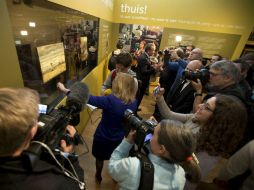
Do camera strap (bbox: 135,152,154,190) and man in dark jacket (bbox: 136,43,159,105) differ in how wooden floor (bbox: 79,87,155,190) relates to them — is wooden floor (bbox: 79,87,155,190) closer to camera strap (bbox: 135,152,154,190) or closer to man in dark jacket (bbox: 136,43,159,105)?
man in dark jacket (bbox: 136,43,159,105)

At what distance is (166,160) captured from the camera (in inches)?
32.1

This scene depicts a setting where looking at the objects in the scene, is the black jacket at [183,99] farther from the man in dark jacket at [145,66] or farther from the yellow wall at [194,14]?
the yellow wall at [194,14]

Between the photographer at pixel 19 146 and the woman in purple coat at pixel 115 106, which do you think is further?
the woman in purple coat at pixel 115 106

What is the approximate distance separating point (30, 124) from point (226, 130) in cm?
112

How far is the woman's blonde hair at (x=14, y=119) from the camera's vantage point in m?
0.48

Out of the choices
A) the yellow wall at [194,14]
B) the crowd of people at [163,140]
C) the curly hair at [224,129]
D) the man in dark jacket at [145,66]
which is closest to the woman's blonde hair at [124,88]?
the crowd of people at [163,140]

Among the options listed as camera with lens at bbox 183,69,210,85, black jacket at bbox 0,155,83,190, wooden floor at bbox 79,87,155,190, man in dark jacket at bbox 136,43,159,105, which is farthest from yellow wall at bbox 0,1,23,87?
man in dark jacket at bbox 136,43,159,105

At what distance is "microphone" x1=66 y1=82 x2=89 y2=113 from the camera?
0.96 metres

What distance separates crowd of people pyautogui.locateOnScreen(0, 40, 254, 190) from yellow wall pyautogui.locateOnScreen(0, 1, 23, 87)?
326 millimetres

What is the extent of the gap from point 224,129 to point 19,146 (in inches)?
44.7

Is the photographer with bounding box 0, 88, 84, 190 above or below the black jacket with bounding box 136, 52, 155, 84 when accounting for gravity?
above

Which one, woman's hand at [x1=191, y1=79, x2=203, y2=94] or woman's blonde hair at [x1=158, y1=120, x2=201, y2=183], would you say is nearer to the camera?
woman's blonde hair at [x1=158, y1=120, x2=201, y2=183]

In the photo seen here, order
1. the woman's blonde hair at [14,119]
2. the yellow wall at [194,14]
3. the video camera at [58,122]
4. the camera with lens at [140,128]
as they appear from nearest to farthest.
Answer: the woman's blonde hair at [14,119]
the video camera at [58,122]
the camera with lens at [140,128]
the yellow wall at [194,14]

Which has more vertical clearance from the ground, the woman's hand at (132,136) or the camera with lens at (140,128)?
the camera with lens at (140,128)
